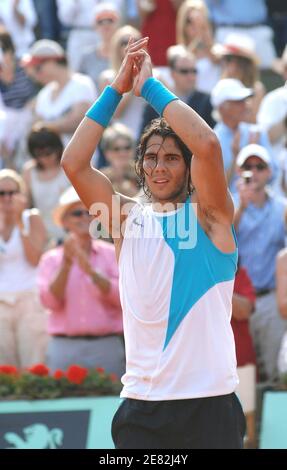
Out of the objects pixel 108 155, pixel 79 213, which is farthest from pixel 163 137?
pixel 108 155

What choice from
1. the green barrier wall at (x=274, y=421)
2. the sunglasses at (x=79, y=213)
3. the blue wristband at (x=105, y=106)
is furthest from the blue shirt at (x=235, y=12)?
the blue wristband at (x=105, y=106)

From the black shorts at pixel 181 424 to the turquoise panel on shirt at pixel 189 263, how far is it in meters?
0.27

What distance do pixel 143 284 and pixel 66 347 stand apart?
3632 millimetres

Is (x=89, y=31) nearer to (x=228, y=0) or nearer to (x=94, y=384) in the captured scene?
(x=228, y=0)

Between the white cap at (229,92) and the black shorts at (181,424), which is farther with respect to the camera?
the white cap at (229,92)

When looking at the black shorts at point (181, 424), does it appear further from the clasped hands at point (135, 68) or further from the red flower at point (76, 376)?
the red flower at point (76, 376)

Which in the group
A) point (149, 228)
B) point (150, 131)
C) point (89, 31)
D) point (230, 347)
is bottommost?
point (230, 347)

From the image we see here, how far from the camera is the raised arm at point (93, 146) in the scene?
478 centimetres

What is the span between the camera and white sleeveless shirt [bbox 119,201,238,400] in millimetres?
4586

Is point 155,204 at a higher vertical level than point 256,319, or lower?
higher

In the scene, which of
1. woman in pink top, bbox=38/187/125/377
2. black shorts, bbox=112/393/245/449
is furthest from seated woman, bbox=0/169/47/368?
black shorts, bbox=112/393/245/449

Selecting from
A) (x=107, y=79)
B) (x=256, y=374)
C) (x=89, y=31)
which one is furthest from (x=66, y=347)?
(x=89, y=31)
